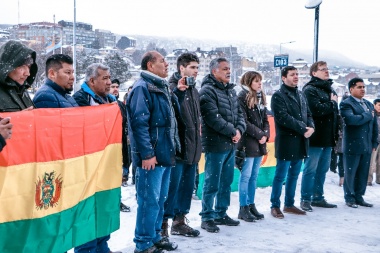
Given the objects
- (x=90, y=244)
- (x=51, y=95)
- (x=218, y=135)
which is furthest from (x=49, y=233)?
(x=218, y=135)

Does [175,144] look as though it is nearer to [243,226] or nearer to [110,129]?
[110,129]

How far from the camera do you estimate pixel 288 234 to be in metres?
5.58

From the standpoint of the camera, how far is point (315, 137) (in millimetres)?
7020

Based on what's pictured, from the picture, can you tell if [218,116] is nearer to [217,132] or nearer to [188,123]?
[217,132]

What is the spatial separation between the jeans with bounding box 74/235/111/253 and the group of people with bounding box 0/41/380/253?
0.01 meters

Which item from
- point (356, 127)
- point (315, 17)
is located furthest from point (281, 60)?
point (356, 127)

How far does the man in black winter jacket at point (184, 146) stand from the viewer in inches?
204

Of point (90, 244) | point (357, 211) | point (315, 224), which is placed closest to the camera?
point (90, 244)

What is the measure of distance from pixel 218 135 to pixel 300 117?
1527 mm

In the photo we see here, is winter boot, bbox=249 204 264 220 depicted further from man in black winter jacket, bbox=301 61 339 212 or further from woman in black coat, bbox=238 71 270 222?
man in black winter jacket, bbox=301 61 339 212

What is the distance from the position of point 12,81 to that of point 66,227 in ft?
4.50

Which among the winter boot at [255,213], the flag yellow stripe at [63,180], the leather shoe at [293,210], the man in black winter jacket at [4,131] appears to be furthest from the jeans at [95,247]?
the leather shoe at [293,210]

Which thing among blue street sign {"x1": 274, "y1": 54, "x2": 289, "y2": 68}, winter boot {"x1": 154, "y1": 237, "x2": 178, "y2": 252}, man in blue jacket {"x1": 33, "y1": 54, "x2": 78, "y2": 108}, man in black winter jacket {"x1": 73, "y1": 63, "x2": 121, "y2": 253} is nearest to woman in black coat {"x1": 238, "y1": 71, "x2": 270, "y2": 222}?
winter boot {"x1": 154, "y1": 237, "x2": 178, "y2": 252}

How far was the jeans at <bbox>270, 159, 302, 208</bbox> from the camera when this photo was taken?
259 inches
